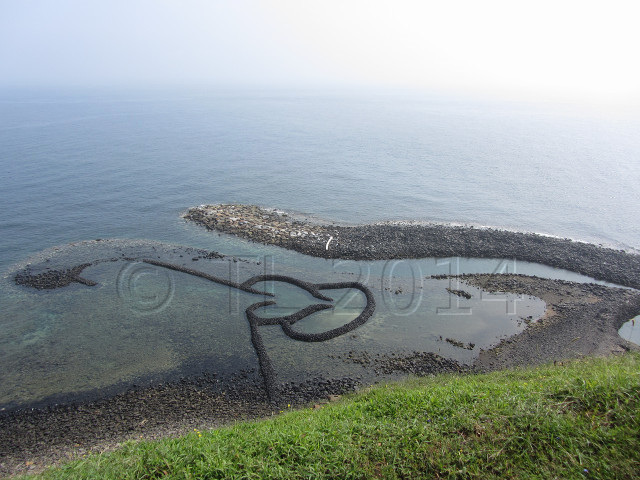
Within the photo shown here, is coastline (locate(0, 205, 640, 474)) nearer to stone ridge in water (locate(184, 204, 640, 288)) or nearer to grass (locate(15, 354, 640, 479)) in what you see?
stone ridge in water (locate(184, 204, 640, 288))

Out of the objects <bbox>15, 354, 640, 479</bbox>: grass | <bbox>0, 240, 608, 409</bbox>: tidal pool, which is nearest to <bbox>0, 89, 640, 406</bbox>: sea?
<bbox>0, 240, 608, 409</bbox>: tidal pool

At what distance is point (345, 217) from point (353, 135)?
58926mm

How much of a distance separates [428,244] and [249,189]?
99.7ft

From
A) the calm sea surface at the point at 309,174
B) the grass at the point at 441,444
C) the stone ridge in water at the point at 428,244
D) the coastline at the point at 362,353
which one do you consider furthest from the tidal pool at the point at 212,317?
the calm sea surface at the point at 309,174

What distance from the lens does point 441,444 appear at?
1438 centimetres

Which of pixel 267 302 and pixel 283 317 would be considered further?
pixel 267 302

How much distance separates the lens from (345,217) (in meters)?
51.7

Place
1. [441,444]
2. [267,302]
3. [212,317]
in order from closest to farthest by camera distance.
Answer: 1. [441,444]
2. [212,317]
3. [267,302]

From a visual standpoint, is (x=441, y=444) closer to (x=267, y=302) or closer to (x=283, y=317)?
(x=283, y=317)

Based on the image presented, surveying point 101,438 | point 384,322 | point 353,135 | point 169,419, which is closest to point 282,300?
point 384,322

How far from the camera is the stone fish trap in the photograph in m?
25.9

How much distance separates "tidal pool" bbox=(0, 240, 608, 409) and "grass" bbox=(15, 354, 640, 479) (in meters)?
7.94

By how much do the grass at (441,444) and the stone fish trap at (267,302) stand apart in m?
7.67

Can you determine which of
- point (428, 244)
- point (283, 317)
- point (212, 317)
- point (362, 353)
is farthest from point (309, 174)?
point (362, 353)
